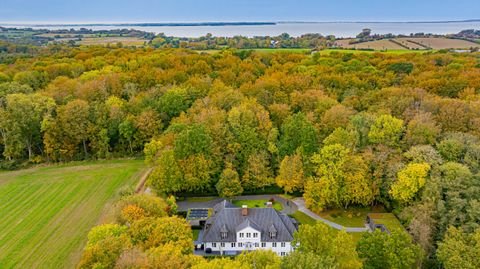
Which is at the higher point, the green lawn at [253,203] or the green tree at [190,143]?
the green tree at [190,143]

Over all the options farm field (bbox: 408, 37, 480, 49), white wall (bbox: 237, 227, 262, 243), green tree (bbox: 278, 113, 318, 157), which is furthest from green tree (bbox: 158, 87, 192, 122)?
farm field (bbox: 408, 37, 480, 49)

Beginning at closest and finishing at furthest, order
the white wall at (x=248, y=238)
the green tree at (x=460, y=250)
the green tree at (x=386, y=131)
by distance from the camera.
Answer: the green tree at (x=460, y=250) < the white wall at (x=248, y=238) < the green tree at (x=386, y=131)

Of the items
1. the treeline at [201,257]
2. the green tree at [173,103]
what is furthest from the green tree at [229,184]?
the green tree at [173,103]

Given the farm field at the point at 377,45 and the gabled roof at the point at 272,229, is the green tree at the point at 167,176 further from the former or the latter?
the farm field at the point at 377,45

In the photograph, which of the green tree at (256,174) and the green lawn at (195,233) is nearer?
the green lawn at (195,233)

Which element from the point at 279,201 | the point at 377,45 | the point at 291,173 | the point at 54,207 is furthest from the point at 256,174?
the point at 377,45

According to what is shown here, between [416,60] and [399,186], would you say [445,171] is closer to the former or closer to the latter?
[399,186]

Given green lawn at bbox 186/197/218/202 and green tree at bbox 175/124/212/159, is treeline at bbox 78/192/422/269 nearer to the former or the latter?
green tree at bbox 175/124/212/159

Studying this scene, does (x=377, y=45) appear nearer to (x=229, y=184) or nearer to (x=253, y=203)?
(x=253, y=203)
